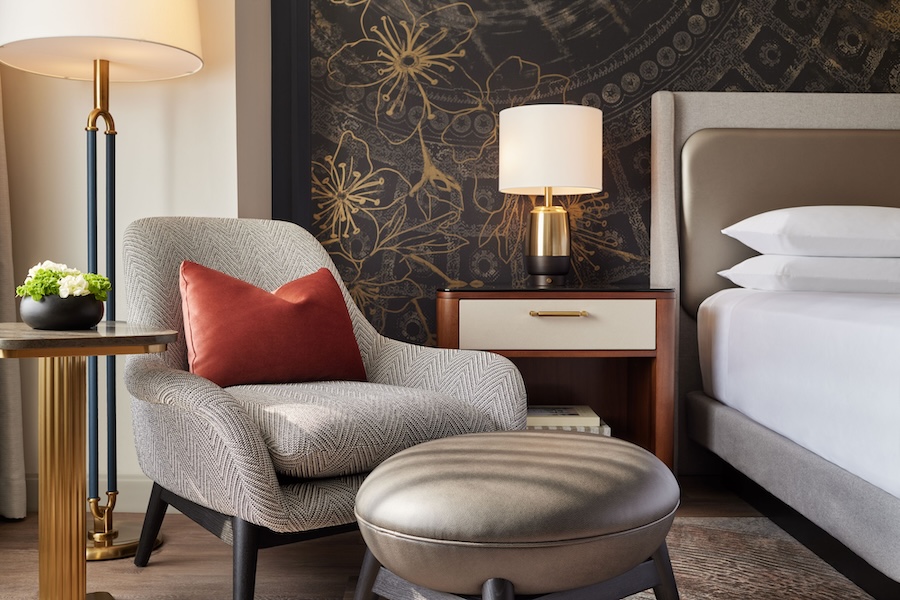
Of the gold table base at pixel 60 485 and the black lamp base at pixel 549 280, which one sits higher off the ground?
the black lamp base at pixel 549 280

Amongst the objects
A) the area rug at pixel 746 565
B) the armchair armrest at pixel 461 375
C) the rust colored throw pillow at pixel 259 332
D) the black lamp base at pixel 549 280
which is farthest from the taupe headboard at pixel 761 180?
the rust colored throw pillow at pixel 259 332

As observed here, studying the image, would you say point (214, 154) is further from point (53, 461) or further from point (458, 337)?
point (53, 461)

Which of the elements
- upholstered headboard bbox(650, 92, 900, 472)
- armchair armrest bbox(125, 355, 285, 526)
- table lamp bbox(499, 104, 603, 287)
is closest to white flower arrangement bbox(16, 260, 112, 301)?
armchair armrest bbox(125, 355, 285, 526)

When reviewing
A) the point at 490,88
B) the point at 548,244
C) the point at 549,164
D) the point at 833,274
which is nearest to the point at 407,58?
the point at 490,88

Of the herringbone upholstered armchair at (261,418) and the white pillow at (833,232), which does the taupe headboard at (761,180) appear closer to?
the white pillow at (833,232)

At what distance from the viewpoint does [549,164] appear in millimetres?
2467

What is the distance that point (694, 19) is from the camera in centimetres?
279

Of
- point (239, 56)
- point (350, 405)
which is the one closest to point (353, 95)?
point (239, 56)

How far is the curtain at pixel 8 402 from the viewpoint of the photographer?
2201 millimetres

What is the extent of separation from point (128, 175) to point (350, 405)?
1.19 metres

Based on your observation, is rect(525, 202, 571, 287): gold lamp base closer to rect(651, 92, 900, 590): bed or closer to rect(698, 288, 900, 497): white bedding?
rect(651, 92, 900, 590): bed

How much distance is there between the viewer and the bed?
4.77 ft

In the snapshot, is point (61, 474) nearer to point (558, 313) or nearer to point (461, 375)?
point (461, 375)

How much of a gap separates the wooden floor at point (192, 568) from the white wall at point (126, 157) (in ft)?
0.87
